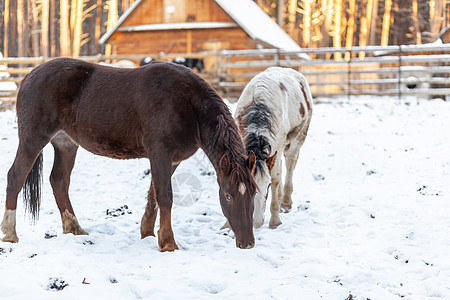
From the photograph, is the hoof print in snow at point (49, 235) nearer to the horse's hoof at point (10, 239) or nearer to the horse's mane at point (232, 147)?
the horse's hoof at point (10, 239)

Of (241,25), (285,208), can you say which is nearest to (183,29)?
(241,25)

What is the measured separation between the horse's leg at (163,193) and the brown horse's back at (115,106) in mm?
159

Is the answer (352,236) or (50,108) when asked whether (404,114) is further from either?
(50,108)

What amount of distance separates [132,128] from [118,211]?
199cm

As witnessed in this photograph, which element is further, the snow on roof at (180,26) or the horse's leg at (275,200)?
the snow on roof at (180,26)

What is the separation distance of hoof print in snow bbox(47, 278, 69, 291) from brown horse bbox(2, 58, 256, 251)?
1.25m

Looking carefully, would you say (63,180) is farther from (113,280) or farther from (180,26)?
(180,26)

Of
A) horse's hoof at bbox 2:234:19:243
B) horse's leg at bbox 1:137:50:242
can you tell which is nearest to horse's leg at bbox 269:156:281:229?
horse's leg at bbox 1:137:50:242

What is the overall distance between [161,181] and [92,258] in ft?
3.11

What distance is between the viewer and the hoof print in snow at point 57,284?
3557 mm

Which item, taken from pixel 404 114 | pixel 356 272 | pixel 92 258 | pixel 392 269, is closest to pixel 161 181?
pixel 92 258

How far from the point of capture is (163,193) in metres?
4.70

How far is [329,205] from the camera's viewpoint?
266 inches

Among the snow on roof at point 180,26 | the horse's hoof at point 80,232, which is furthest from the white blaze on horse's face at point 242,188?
the snow on roof at point 180,26
